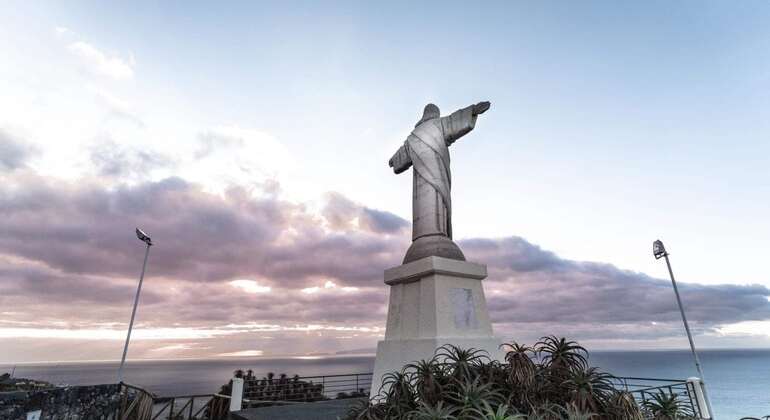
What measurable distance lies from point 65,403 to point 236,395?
15.7 feet

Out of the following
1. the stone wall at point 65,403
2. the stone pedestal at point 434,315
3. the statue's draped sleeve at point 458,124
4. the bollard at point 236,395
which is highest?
the statue's draped sleeve at point 458,124

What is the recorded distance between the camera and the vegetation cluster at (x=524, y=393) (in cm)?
423

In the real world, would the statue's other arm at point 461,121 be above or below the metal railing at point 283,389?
above

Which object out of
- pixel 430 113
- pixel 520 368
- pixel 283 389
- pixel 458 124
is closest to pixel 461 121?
pixel 458 124

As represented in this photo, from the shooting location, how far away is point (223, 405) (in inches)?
464

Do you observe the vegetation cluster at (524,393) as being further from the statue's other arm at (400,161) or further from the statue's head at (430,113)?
the statue's head at (430,113)

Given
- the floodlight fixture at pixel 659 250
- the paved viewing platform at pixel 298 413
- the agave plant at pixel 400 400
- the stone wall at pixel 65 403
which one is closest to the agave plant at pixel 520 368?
the agave plant at pixel 400 400

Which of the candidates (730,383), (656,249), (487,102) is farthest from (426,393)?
(730,383)

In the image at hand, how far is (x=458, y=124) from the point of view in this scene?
30.5 feet

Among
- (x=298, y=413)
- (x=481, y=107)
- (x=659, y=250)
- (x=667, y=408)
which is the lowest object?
(x=298, y=413)

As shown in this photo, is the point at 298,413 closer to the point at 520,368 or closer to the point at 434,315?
the point at 434,315

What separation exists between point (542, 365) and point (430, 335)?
91.1 inches

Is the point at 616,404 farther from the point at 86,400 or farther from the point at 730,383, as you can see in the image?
the point at 730,383

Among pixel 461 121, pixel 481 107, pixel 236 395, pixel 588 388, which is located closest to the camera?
pixel 588 388
